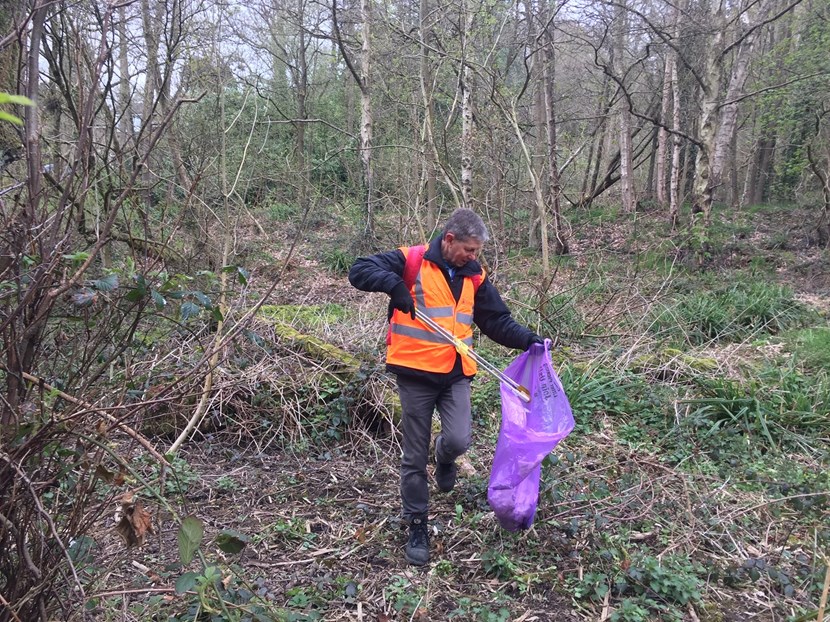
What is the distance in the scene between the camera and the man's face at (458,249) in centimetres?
304

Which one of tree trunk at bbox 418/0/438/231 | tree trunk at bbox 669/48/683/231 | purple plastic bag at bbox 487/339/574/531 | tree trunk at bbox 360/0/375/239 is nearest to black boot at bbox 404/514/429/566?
purple plastic bag at bbox 487/339/574/531

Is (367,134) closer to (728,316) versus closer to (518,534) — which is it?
(728,316)

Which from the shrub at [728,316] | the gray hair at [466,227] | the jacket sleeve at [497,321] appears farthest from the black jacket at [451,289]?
the shrub at [728,316]

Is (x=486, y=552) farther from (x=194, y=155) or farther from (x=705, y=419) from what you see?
(x=194, y=155)

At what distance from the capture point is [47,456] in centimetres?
187

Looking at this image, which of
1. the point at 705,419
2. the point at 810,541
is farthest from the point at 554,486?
the point at 705,419

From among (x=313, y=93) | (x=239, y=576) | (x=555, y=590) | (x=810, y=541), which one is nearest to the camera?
(x=239, y=576)

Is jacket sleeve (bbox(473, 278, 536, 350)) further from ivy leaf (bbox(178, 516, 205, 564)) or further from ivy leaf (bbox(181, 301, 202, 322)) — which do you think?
ivy leaf (bbox(178, 516, 205, 564))

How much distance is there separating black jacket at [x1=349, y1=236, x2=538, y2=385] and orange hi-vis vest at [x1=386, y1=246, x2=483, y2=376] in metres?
0.03

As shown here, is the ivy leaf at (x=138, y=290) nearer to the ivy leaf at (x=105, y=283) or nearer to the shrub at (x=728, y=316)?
the ivy leaf at (x=105, y=283)

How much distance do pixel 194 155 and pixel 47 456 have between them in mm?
6852

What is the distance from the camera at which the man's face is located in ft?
9.96

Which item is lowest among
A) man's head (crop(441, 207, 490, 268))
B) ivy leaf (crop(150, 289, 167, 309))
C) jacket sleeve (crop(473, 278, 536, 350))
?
jacket sleeve (crop(473, 278, 536, 350))

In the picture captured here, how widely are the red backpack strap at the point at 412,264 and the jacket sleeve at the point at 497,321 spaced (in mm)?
432
